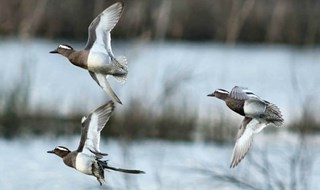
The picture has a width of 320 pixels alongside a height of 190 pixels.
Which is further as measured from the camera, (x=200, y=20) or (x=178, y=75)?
(x=200, y=20)

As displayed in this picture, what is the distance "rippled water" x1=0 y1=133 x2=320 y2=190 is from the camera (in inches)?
365

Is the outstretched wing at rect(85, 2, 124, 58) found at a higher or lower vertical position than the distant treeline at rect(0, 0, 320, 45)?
lower

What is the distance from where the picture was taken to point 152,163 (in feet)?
39.5

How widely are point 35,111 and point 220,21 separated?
414 inches

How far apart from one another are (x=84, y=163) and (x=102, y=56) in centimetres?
32

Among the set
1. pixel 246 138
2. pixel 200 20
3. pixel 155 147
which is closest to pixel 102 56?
pixel 246 138

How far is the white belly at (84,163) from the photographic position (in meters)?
2.86

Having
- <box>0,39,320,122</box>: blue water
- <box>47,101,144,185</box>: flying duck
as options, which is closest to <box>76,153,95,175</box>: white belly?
<box>47,101,144,185</box>: flying duck

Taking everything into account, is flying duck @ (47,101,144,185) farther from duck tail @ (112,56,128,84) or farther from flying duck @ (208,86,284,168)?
flying duck @ (208,86,284,168)

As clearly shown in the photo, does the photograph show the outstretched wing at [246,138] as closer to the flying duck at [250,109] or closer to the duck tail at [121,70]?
the flying duck at [250,109]

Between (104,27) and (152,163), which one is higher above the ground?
(104,27)

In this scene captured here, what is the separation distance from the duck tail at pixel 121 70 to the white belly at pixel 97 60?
0.13 feet

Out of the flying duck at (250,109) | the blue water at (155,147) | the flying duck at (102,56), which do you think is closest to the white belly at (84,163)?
the flying duck at (102,56)

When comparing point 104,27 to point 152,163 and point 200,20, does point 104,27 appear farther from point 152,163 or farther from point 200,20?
point 200,20
